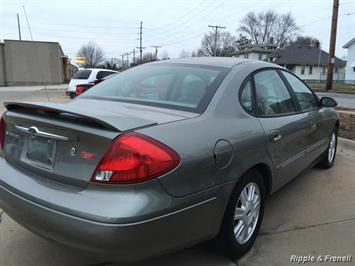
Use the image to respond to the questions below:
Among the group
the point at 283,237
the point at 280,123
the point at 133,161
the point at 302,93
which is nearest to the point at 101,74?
the point at 302,93

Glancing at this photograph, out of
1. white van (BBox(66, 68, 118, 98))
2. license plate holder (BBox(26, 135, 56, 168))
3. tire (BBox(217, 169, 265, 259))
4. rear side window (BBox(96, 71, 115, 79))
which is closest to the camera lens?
license plate holder (BBox(26, 135, 56, 168))

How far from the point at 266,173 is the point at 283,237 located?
58cm

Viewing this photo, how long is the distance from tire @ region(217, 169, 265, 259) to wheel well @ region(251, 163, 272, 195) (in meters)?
0.05

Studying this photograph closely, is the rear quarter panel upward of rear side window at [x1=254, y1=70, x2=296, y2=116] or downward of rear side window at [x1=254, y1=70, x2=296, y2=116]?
downward

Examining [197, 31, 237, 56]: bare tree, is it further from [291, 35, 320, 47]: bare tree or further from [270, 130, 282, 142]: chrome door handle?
[270, 130, 282, 142]: chrome door handle

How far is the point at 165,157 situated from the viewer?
222 centimetres

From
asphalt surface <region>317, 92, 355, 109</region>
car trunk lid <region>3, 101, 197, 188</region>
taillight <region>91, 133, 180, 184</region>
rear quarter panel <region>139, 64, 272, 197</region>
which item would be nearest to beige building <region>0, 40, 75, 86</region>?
asphalt surface <region>317, 92, 355, 109</region>

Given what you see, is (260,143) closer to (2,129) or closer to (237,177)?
(237,177)

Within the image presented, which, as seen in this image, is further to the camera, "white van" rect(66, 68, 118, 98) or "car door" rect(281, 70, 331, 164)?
"white van" rect(66, 68, 118, 98)

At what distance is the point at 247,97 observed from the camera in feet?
10.4

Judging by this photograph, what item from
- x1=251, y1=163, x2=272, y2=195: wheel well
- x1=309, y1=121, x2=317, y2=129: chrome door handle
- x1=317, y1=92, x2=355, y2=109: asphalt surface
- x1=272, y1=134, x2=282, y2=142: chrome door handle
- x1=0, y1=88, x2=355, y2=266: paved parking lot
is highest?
x1=272, y1=134, x2=282, y2=142: chrome door handle

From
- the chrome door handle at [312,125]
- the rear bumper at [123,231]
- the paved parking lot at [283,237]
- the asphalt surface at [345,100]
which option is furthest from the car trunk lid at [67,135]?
the asphalt surface at [345,100]

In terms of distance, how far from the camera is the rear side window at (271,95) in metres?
3.38

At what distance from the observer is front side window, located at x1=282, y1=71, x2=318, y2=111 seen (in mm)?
4176
